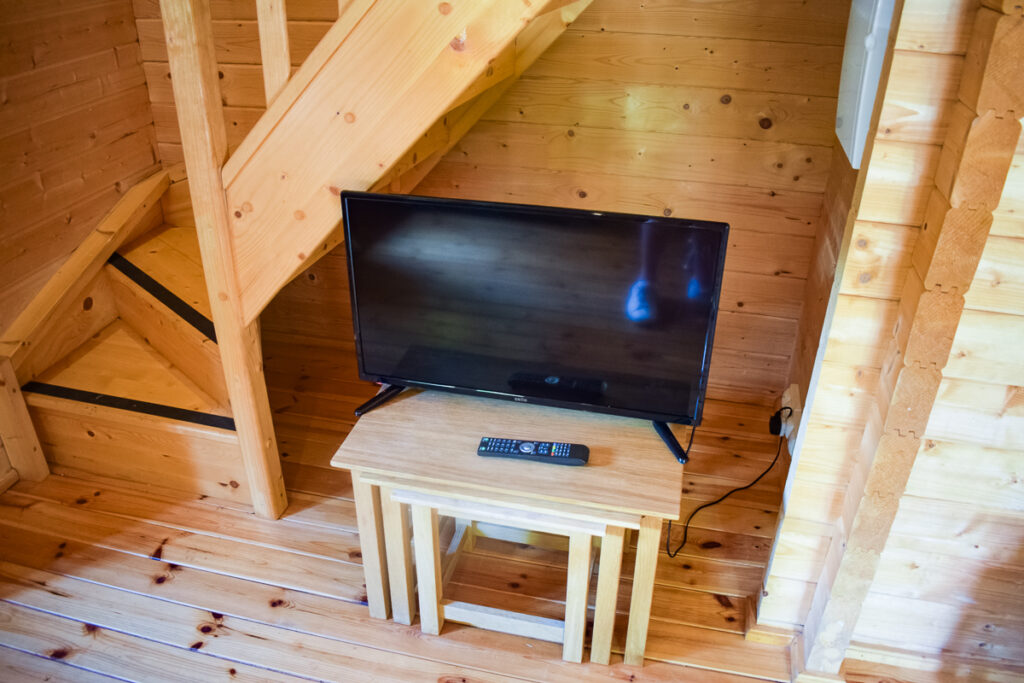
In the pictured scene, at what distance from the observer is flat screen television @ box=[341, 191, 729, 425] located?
1.64 meters

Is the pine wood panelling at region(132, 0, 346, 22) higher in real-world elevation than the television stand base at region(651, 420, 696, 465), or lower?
higher

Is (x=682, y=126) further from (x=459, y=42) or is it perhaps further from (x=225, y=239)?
(x=225, y=239)

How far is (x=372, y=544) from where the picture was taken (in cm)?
188

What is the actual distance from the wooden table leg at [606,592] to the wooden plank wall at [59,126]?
1.95 metres

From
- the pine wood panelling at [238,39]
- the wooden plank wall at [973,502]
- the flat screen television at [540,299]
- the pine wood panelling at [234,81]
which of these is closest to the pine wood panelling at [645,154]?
the pine wood panelling at [238,39]

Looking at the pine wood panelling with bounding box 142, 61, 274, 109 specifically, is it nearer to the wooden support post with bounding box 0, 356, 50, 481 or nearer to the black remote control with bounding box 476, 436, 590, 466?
the wooden support post with bounding box 0, 356, 50, 481

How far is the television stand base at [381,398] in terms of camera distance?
74.5 inches

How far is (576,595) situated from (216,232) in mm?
1265

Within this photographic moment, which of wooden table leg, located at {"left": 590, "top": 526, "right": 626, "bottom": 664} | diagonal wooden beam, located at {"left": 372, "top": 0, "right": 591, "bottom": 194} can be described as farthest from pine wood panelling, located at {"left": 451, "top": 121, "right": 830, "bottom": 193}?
wooden table leg, located at {"left": 590, "top": 526, "right": 626, "bottom": 664}

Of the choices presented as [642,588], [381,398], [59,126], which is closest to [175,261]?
[59,126]

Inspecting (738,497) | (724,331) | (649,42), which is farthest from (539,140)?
(738,497)

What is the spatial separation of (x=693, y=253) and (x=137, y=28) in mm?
2176

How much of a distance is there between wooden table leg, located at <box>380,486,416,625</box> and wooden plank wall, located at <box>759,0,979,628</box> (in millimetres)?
896

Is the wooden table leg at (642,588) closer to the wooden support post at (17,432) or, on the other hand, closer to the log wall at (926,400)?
the log wall at (926,400)
